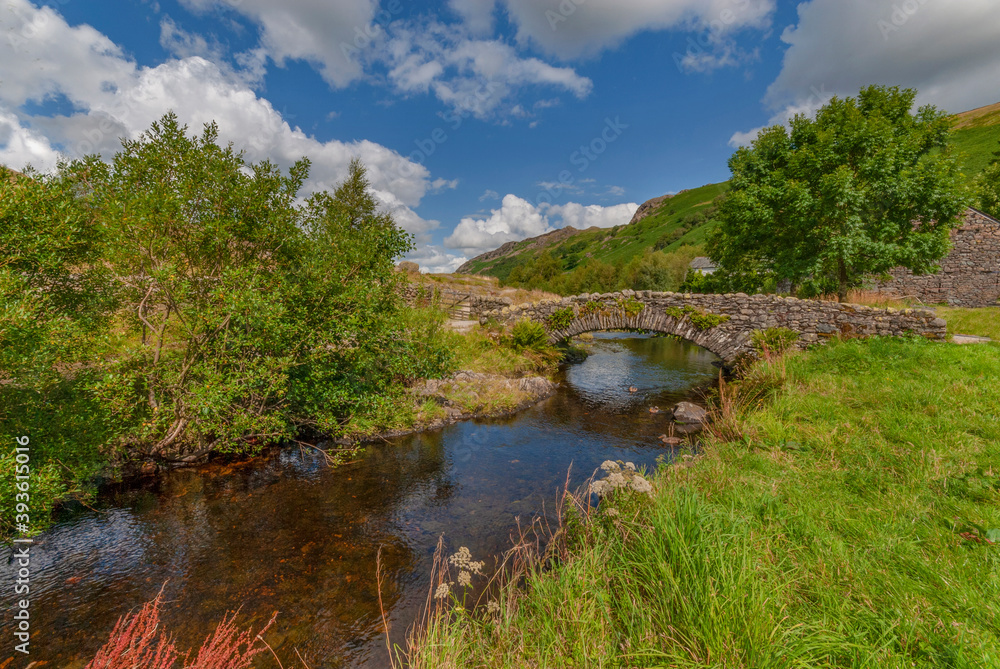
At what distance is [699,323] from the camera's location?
15.8 m

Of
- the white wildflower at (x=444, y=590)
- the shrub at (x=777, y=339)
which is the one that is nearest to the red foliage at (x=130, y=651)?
the white wildflower at (x=444, y=590)

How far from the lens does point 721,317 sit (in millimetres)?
15461

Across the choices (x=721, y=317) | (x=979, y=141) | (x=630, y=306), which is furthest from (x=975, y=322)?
(x=979, y=141)

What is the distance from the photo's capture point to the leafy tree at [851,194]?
1490 centimetres

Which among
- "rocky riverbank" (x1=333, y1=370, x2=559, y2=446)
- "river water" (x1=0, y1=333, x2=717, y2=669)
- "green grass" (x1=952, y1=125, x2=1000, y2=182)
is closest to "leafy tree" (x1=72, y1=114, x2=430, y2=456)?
"river water" (x1=0, y1=333, x2=717, y2=669)

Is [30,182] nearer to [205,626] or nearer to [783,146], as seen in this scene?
[205,626]

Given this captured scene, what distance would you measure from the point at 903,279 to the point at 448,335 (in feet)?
98.1

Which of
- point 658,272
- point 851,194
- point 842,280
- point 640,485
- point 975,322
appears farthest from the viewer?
point 658,272

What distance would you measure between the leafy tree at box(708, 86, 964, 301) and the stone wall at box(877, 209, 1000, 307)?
897 centimetres

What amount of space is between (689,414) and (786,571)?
8966 millimetres

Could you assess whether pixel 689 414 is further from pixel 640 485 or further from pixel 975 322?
pixel 975 322

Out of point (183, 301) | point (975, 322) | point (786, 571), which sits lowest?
point (786, 571)

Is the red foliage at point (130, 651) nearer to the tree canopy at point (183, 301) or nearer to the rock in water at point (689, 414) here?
the tree canopy at point (183, 301)

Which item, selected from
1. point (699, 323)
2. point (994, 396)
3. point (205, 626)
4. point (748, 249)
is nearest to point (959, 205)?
point (748, 249)
